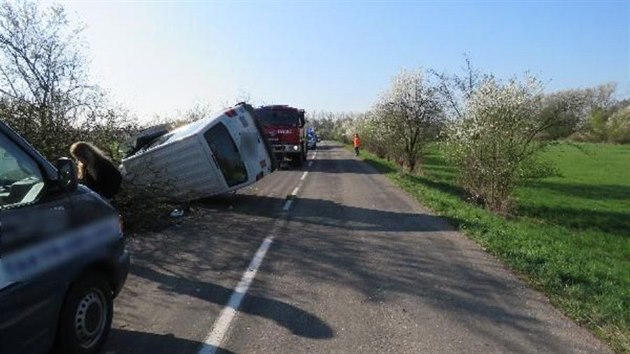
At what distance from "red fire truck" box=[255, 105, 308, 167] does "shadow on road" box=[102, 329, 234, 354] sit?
82.3 feet

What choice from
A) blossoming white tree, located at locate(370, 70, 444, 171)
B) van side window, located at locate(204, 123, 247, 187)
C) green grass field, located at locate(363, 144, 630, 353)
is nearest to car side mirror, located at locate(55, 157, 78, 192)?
green grass field, located at locate(363, 144, 630, 353)

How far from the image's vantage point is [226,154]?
1431 centimetres

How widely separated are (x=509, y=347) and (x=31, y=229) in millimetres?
4006

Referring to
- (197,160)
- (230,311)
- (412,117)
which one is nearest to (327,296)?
(230,311)

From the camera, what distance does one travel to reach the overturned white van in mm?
13469

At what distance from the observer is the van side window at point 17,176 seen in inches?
165

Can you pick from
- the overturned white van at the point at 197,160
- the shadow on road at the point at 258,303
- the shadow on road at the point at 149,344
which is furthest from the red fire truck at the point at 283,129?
the shadow on road at the point at 149,344

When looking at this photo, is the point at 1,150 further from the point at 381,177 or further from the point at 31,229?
the point at 381,177

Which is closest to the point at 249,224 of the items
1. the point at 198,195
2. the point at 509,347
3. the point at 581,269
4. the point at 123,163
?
the point at 198,195

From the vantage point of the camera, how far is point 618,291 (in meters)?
7.60

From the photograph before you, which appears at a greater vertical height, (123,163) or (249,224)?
(123,163)

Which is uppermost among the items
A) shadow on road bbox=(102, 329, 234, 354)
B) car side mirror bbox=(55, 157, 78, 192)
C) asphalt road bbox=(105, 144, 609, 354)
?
car side mirror bbox=(55, 157, 78, 192)

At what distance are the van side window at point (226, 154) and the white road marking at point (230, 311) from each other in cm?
543

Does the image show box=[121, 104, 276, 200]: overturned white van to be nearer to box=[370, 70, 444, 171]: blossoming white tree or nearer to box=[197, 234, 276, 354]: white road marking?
box=[197, 234, 276, 354]: white road marking
